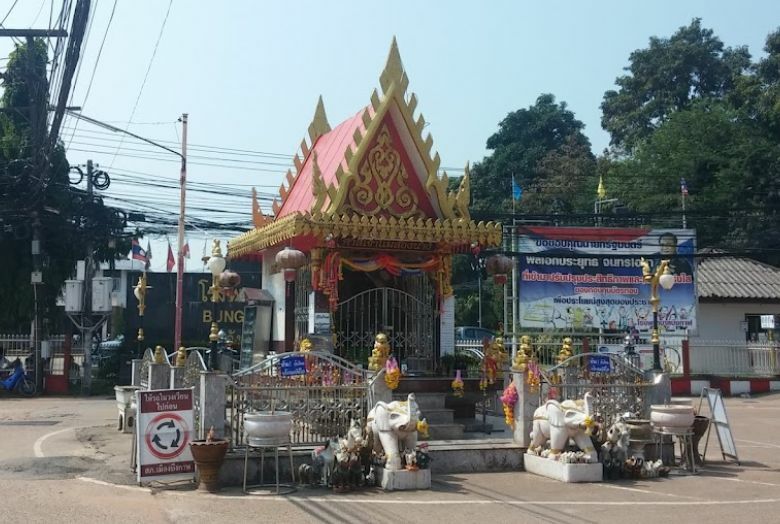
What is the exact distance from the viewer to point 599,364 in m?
11.9

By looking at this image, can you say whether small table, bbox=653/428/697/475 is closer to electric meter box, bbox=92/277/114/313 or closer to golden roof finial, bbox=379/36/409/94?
golden roof finial, bbox=379/36/409/94

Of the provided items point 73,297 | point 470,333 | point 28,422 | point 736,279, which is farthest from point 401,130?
point 470,333

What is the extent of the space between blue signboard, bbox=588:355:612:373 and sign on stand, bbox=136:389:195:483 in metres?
5.89

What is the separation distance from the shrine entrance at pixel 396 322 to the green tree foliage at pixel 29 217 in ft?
48.6

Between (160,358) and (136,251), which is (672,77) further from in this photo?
(160,358)

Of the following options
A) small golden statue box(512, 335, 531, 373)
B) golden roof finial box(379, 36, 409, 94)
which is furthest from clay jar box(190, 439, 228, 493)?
golden roof finial box(379, 36, 409, 94)

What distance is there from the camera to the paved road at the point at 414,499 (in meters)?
8.08

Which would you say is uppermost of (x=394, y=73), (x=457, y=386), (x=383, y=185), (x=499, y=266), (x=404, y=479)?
(x=394, y=73)

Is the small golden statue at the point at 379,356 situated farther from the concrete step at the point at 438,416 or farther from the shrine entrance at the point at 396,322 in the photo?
the shrine entrance at the point at 396,322

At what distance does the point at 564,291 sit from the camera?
26.6m

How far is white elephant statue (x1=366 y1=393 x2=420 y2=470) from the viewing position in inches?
376

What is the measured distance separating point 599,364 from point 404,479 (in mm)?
4042

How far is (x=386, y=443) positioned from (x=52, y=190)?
Result: 20.1 m

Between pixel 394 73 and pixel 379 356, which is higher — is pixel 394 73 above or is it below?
above
